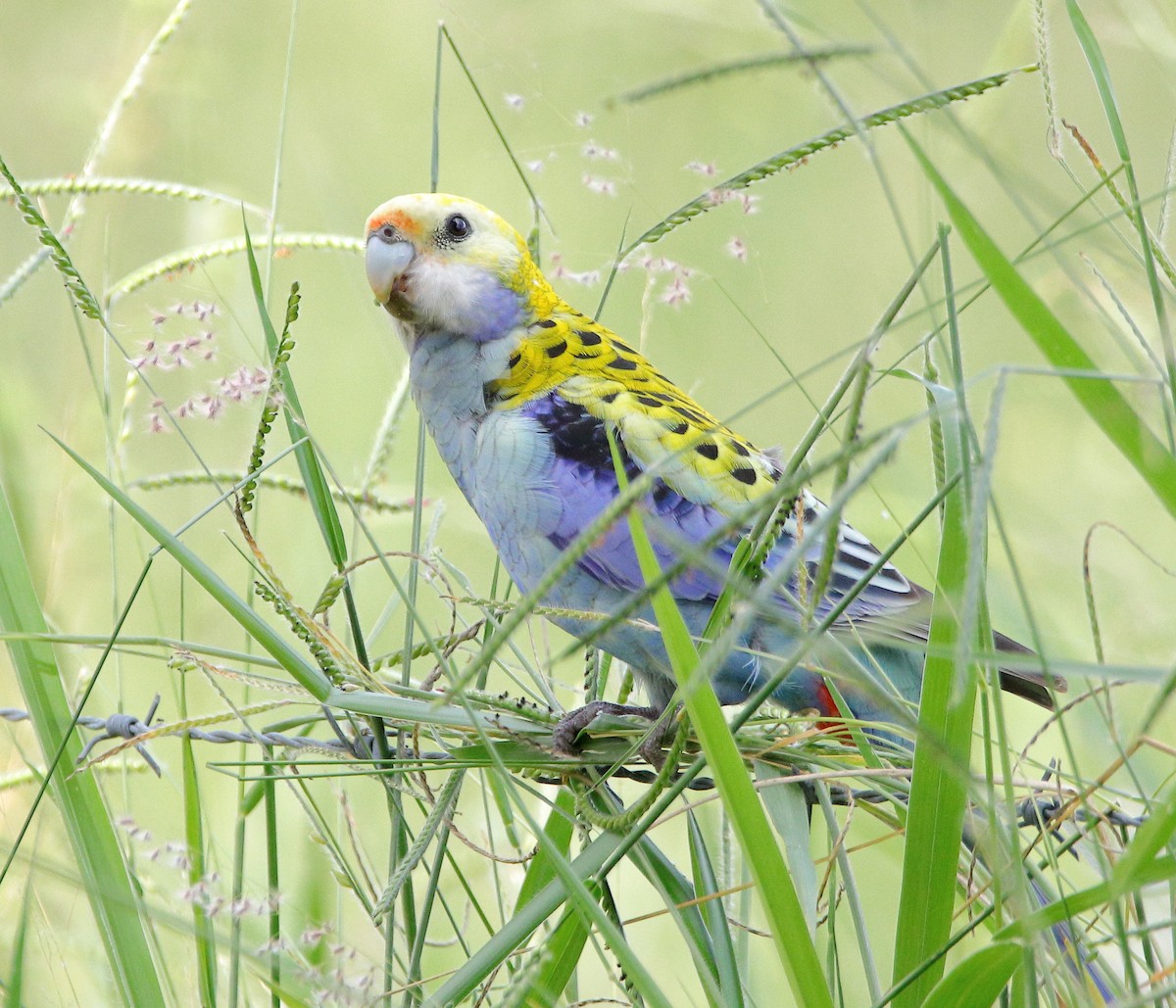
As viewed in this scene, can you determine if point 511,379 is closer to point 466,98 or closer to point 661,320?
point 661,320

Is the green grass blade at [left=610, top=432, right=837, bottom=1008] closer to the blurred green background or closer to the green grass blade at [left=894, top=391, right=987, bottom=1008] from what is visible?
the green grass blade at [left=894, top=391, right=987, bottom=1008]

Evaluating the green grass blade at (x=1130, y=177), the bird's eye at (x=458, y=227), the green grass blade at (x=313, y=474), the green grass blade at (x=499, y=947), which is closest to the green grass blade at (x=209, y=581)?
the green grass blade at (x=313, y=474)

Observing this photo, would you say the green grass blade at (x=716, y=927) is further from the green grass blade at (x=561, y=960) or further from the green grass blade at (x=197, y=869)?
the green grass blade at (x=197, y=869)

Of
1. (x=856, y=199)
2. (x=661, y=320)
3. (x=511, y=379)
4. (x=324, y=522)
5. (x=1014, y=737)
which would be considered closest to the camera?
(x=324, y=522)

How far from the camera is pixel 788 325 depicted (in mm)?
5090

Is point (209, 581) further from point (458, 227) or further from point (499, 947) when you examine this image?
point (458, 227)

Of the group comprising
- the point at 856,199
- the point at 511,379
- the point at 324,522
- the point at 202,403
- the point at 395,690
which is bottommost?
the point at 395,690

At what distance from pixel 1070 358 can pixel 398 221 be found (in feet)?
5.28

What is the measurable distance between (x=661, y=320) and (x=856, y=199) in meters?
1.09

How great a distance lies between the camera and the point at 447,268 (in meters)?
2.38

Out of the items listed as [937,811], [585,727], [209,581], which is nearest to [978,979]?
[937,811]

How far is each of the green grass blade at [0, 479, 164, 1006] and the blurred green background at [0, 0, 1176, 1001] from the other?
0.72m

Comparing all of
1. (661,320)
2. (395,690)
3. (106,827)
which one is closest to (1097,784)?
(395,690)

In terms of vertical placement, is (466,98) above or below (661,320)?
above
